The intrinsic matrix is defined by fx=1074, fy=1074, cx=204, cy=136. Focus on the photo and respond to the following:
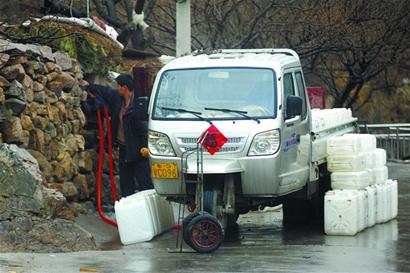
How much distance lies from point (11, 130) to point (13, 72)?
0.77m

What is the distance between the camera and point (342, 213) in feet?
45.9

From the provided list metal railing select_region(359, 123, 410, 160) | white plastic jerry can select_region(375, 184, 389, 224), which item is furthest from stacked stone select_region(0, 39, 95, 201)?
metal railing select_region(359, 123, 410, 160)

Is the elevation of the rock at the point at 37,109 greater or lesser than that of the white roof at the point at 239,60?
lesser

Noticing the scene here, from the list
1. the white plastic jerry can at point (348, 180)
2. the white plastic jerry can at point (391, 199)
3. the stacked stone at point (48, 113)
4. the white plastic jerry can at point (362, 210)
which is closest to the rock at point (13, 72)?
the stacked stone at point (48, 113)

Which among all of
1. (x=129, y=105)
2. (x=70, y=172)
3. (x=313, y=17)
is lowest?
(x=70, y=172)

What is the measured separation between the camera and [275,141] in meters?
13.2

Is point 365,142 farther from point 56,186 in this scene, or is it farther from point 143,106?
point 56,186

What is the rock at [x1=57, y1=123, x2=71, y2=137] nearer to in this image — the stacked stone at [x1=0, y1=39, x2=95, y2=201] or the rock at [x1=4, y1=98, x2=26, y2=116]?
the stacked stone at [x1=0, y1=39, x2=95, y2=201]

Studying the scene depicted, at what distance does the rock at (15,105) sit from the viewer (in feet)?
44.4

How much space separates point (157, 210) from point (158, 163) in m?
0.88

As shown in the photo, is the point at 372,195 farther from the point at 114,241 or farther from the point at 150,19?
the point at 150,19

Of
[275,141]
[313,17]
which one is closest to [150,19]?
[313,17]

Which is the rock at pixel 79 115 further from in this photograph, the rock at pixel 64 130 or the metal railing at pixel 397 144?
the metal railing at pixel 397 144

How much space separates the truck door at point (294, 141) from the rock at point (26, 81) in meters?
3.34
